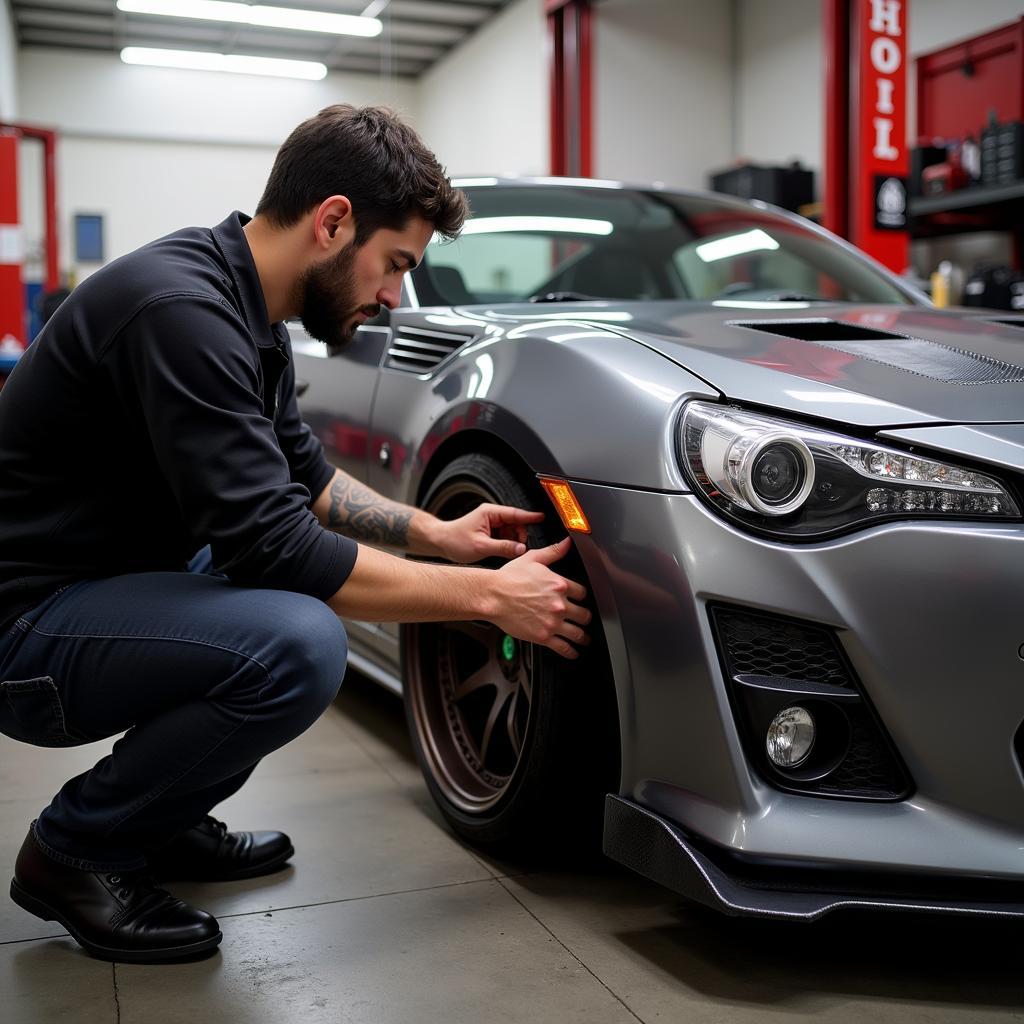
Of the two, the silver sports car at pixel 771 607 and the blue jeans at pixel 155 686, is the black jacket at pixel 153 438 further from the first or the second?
the silver sports car at pixel 771 607

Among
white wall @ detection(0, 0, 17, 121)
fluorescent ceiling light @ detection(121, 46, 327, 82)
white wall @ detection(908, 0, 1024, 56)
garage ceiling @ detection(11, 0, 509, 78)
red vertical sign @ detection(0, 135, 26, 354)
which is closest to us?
white wall @ detection(908, 0, 1024, 56)

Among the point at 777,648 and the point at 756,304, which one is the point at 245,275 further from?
the point at 756,304

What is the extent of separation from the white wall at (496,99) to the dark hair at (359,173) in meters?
9.19

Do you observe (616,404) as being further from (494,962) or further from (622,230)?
(622,230)

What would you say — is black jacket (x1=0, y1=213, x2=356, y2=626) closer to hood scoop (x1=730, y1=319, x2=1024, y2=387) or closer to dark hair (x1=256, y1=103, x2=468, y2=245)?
dark hair (x1=256, y1=103, x2=468, y2=245)

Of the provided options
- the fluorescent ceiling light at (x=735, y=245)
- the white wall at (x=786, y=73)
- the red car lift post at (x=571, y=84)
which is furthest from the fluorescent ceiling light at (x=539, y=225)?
the red car lift post at (x=571, y=84)

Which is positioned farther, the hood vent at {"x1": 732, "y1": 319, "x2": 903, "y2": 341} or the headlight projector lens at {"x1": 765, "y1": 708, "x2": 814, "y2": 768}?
the hood vent at {"x1": 732, "y1": 319, "x2": 903, "y2": 341}

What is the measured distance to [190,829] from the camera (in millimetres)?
1852

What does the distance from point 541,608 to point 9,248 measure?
22.6 ft

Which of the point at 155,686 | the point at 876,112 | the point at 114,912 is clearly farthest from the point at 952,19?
the point at 114,912

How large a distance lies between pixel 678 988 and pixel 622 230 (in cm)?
187

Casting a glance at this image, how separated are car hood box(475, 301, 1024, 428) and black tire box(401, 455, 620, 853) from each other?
33cm

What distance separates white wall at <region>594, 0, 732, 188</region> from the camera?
9953 mm

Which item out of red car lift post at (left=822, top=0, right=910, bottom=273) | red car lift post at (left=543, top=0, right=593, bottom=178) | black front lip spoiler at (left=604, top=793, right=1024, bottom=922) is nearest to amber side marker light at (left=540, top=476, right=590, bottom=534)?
black front lip spoiler at (left=604, top=793, right=1024, bottom=922)
